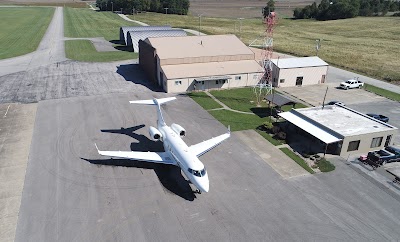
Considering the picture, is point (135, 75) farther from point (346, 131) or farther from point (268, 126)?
point (346, 131)

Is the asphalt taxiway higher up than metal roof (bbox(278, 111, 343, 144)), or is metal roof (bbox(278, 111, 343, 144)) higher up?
metal roof (bbox(278, 111, 343, 144))

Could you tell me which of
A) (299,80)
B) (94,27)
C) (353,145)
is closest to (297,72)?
(299,80)

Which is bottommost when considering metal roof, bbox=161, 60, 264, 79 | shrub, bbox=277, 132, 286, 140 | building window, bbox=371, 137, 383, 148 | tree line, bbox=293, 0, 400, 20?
shrub, bbox=277, 132, 286, 140

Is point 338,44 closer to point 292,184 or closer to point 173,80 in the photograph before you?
point 173,80

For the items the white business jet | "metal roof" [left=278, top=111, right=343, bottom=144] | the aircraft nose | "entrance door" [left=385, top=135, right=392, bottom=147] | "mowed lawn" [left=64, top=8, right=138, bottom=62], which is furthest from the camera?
"mowed lawn" [left=64, top=8, right=138, bottom=62]

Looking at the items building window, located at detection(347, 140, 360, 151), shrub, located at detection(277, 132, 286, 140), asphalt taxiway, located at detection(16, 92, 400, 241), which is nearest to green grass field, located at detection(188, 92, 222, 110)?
asphalt taxiway, located at detection(16, 92, 400, 241)

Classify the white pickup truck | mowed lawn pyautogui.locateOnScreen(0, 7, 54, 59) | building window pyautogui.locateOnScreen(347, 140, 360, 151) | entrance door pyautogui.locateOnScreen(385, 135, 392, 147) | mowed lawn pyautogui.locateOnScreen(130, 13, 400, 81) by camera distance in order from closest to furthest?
building window pyautogui.locateOnScreen(347, 140, 360, 151), entrance door pyautogui.locateOnScreen(385, 135, 392, 147), the white pickup truck, mowed lawn pyautogui.locateOnScreen(130, 13, 400, 81), mowed lawn pyautogui.locateOnScreen(0, 7, 54, 59)

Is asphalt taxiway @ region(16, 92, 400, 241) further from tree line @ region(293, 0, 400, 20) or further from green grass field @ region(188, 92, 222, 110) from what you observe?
tree line @ region(293, 0, 400, 20)
